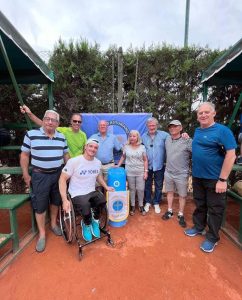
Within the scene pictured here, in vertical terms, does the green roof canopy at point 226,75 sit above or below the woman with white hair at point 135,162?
above

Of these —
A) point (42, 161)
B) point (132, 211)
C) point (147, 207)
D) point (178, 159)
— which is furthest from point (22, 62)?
point (147, 207)

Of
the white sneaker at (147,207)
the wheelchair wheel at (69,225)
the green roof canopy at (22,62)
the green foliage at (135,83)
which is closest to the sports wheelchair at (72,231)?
the wheelchair wheel at (69,225)

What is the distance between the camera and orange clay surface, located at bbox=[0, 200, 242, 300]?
2045 millimetres

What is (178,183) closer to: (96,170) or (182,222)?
(182,222)

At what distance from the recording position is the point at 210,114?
2.52m

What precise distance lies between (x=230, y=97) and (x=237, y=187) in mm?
2408

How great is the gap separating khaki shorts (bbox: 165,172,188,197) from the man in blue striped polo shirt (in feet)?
5.40

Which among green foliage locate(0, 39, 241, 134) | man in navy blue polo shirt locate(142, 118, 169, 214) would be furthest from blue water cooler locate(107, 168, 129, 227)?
green foliage locate(0, 39, 241, 134)

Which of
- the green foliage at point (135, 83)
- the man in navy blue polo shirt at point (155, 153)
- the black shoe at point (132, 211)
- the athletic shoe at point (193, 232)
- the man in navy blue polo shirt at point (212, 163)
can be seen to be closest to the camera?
the man in navy blue polo shirt at point (212, 163)

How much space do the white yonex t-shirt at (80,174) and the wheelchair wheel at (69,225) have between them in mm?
239

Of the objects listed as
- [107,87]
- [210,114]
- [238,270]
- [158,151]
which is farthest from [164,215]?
[107,87]

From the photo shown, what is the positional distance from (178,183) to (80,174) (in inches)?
58.4

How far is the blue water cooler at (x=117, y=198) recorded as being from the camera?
3.21 m

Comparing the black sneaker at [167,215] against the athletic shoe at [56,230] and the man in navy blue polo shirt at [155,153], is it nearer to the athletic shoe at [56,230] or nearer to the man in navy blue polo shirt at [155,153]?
the man in navy blue polo shirt at [155,153]
